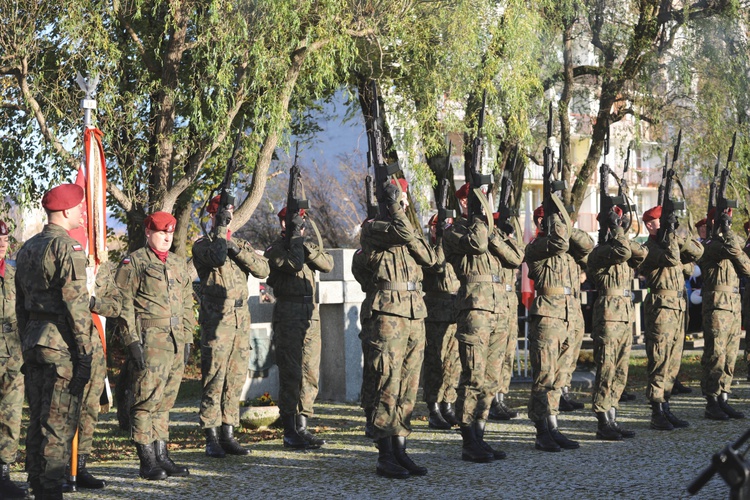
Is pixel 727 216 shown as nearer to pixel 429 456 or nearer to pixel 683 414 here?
pixel 683 414

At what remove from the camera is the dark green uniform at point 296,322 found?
30.2ft

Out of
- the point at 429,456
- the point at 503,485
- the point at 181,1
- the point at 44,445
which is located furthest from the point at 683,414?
the point at 181,1

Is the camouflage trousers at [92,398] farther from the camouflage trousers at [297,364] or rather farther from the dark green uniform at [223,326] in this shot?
the camouflage trousers at [297,364]

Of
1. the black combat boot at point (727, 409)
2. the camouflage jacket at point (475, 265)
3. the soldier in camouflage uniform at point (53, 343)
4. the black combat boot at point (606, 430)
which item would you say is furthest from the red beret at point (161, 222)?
the black combat boot at point (727, 409)

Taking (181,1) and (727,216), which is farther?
(181,1)

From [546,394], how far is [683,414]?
2981mm

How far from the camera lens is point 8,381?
7.49 meters

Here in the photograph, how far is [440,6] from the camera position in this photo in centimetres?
1538

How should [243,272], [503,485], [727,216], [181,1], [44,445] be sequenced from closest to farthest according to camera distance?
[44,445] < [503,485] < [243,272] < [727,216] < [181,1]

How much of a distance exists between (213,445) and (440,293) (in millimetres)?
3104

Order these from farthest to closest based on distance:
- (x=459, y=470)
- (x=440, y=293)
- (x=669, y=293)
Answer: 1. (x=440, y=293)
2. (x=669, y=293)
3. (x=459, y=470)

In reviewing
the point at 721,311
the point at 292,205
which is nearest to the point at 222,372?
the point at 292,205

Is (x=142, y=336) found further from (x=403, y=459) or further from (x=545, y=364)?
(x=545, y=364)

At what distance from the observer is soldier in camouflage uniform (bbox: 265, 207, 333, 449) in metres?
9.17
